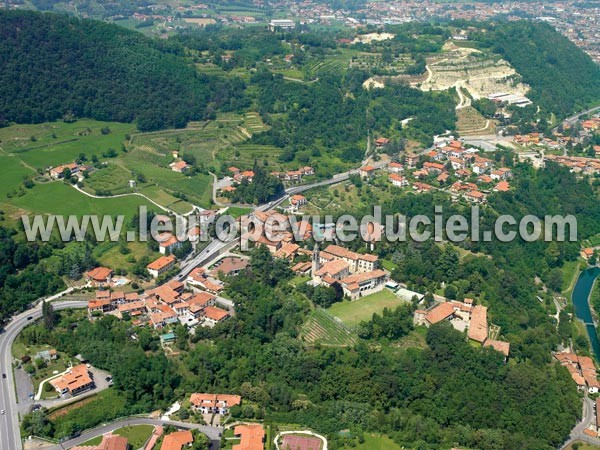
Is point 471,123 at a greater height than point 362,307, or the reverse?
point 471,123

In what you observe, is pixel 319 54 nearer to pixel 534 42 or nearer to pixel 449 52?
pixel 449 52

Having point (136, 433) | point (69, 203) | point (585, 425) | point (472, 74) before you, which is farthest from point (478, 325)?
point (472, 74)

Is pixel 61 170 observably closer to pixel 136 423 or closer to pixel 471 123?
pixel 136 423

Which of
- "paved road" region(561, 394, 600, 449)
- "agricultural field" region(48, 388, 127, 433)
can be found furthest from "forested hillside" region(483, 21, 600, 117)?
"agricultural field" region(48, 388, 127, 433)

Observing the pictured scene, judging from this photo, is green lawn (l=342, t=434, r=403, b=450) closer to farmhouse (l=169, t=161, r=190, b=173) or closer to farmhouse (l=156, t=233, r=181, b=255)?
farmhouse (l=156, t=233, r=181, b=255)

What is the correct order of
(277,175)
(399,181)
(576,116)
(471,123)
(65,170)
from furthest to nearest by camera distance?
(576,116) < (471,123) < (277,175) < (399,181) < (65,170)

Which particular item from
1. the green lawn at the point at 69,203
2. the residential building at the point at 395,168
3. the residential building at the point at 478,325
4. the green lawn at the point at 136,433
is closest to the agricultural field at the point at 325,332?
the residential building at the point at 478,325
